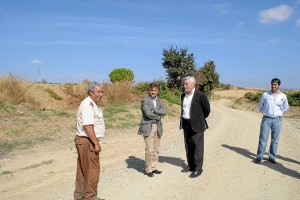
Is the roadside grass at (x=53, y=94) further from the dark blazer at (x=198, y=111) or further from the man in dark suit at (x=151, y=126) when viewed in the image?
the dark blazer at (x=198, y=111)

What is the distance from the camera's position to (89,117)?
508 centimetres

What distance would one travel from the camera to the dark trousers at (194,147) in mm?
7449

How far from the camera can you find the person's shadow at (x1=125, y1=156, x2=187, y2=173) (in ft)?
26.9

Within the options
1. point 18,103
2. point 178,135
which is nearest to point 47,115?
point 18,103

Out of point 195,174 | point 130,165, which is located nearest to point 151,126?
point 195,174

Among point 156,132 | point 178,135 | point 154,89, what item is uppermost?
point 154,89

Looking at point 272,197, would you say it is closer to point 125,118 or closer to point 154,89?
point 154,89

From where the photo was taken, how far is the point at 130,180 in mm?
7031

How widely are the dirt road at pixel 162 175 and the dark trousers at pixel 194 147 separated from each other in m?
0.30

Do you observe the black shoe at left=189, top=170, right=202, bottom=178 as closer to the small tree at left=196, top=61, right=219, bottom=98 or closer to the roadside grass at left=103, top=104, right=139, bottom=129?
the roadside grass at left=103, top=104, right=139, bottom=129

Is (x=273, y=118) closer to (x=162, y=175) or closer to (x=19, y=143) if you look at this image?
(x=162, y=175)

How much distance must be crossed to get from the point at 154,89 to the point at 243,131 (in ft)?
27.1

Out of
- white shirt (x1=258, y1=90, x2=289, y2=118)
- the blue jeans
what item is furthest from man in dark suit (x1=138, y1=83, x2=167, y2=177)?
white shirt (x1=258, y1=90, x2=289, y2=118)

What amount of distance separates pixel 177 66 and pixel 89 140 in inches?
1124
